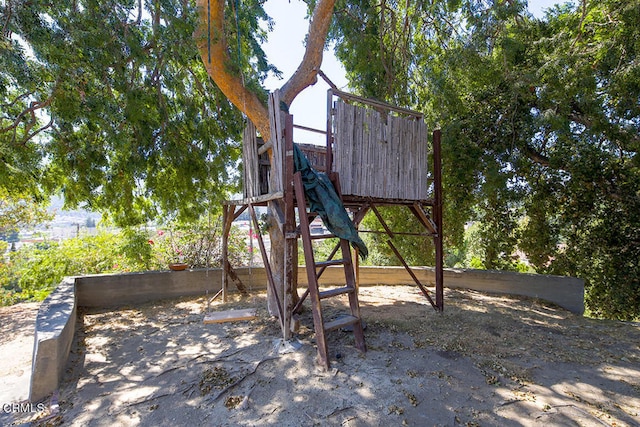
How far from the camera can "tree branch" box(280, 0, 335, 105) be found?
5.02 m

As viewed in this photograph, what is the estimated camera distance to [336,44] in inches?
263

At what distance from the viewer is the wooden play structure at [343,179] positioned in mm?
3833

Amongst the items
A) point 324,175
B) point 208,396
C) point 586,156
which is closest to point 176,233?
point 324,175

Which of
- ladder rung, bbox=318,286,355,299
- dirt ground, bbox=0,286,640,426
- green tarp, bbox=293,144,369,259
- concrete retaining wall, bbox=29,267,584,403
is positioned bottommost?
dirt ground, bbox=0,286,640,426

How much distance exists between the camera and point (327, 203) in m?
3.96

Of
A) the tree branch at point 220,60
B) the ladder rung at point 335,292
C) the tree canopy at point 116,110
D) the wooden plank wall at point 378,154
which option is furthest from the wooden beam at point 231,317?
the tree canopy at point 116,110

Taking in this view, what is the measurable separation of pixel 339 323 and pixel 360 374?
568mm

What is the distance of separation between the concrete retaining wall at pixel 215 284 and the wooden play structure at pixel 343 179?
1.93 m

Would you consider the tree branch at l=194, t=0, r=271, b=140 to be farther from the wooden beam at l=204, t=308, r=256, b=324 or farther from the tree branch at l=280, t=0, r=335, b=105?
the wooden beam at l=204, t=308, r=256, b=324

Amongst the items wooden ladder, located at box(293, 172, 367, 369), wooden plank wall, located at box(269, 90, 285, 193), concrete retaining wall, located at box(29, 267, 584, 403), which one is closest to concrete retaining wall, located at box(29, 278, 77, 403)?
concrete retaining wall, located at box(29, 267, 584, 403)

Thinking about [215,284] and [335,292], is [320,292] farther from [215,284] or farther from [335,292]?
[215,284]

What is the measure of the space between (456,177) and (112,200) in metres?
7.44

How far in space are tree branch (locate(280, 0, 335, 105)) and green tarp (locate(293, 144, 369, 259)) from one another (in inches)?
65.8

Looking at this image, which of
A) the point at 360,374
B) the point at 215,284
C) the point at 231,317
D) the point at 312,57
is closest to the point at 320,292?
the point at 360,374
